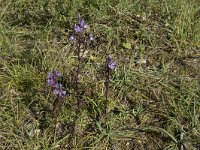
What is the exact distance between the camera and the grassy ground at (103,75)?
2.75 m

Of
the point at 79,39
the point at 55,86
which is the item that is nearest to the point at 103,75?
the point at 79,39

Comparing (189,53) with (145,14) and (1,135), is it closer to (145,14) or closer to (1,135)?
(145,14)

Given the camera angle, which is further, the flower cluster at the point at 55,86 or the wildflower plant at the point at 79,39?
the wildflower plant at the point at 79,39

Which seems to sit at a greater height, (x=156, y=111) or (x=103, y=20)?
(x=103, y=20)

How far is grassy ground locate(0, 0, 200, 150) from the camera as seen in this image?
2748 millimetres

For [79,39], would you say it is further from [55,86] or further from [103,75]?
[103,75]

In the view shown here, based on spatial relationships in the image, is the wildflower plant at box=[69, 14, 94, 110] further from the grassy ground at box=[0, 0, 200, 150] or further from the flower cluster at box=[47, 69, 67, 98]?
the flower cluster at box=[47, 69, 67, 98]

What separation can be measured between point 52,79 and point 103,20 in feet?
4.14

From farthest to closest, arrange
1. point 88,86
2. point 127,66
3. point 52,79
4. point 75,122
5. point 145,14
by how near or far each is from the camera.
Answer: point 145,14 → point 127,66 → point 88,86 → point 75,122 → point 52,79

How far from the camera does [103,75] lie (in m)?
3.19

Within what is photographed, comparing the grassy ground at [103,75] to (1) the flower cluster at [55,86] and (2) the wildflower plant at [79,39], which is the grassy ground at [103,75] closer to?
(2) the wildflower plant at [79,39]

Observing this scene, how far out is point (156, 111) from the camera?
293 centimetres

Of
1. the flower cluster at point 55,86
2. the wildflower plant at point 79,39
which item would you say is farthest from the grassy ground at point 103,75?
the flower cluster at point 55,86

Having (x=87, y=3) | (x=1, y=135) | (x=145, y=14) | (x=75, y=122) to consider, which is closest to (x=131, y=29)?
(x=145, y=14)
